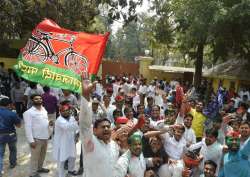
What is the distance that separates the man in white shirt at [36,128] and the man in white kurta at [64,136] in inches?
14.6

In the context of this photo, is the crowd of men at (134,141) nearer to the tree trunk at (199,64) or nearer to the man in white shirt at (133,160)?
the man in white shirt at (133,160)

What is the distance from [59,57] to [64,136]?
→ 5.53ft

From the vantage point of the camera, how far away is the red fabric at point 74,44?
240 inches

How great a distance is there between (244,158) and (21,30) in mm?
16414

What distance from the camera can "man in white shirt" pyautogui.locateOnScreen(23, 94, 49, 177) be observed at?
7.34 meters

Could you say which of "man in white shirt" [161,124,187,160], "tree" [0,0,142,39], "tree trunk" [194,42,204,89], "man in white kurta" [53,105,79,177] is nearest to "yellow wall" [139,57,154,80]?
"tree trunk" [194,42,204,89]

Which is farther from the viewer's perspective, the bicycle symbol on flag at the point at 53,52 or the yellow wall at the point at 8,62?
the yellow wall at the point at 8,62

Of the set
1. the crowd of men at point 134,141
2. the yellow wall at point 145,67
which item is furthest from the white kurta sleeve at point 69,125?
the yellow wall at point 145,67

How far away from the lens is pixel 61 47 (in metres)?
6.32

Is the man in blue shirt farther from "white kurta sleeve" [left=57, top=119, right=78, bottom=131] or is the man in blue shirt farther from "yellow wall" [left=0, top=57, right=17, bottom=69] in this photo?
"yellow wall" [left=0, top=57, right=17, bottom=69]

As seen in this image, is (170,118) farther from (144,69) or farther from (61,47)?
(144,69)

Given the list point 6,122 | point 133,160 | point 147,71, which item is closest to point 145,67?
point 147,71

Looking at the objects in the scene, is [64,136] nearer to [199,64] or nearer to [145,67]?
[199,64]

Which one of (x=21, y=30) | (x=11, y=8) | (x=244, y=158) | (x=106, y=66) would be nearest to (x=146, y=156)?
(x=244, y=158)
